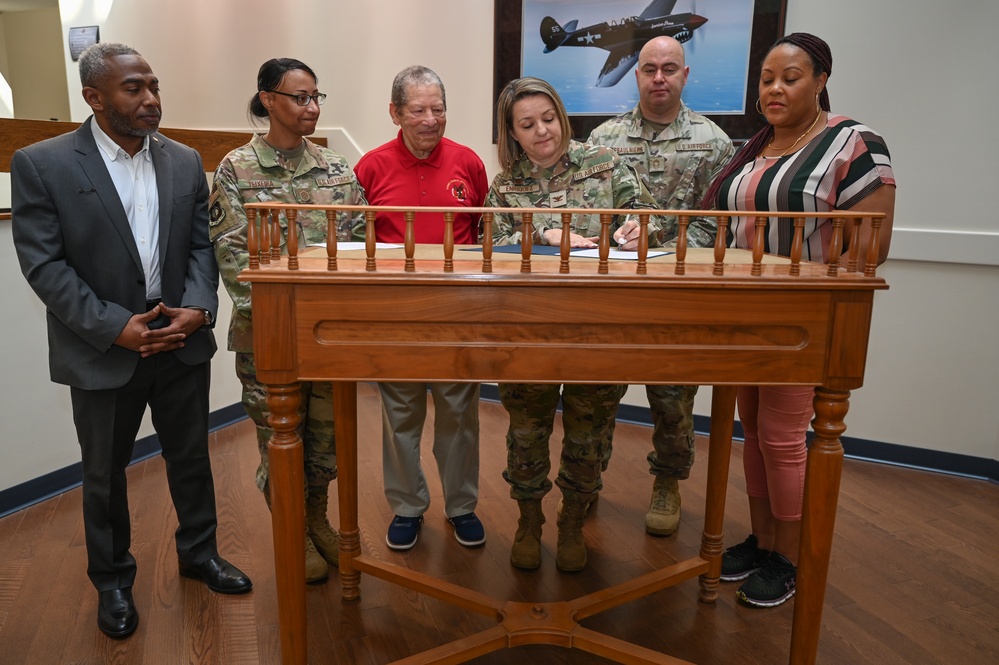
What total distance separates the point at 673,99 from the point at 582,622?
1.75 metres

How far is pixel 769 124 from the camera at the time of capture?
2180mm

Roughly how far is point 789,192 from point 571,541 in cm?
130

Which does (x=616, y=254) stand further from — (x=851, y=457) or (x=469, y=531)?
(x=851, y=457)

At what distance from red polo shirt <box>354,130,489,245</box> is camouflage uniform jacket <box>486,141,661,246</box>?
0.76 ft

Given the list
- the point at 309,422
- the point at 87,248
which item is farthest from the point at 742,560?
the point at 87,248

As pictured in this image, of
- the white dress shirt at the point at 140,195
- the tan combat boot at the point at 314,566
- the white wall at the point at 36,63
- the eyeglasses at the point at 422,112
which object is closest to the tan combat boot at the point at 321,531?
the tan combat boot at the point at 314,566

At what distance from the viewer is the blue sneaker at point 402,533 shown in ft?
8.71

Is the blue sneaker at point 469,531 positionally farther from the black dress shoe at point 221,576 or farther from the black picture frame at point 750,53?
the black picture frame at point 750,53

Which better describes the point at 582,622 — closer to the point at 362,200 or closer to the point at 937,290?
the point at 362,200

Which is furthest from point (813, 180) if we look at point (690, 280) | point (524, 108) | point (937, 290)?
point (937, 290)

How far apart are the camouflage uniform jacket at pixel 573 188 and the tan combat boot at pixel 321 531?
1071 millimetres

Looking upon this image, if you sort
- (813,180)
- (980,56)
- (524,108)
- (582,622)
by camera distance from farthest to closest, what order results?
(980,56)
(582,622)
(524,108)
(813,180)

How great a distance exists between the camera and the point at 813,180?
1928 millimetres

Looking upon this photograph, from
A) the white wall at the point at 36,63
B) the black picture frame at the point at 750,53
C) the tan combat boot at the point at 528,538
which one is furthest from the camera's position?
the white wall at the point at 36,63
